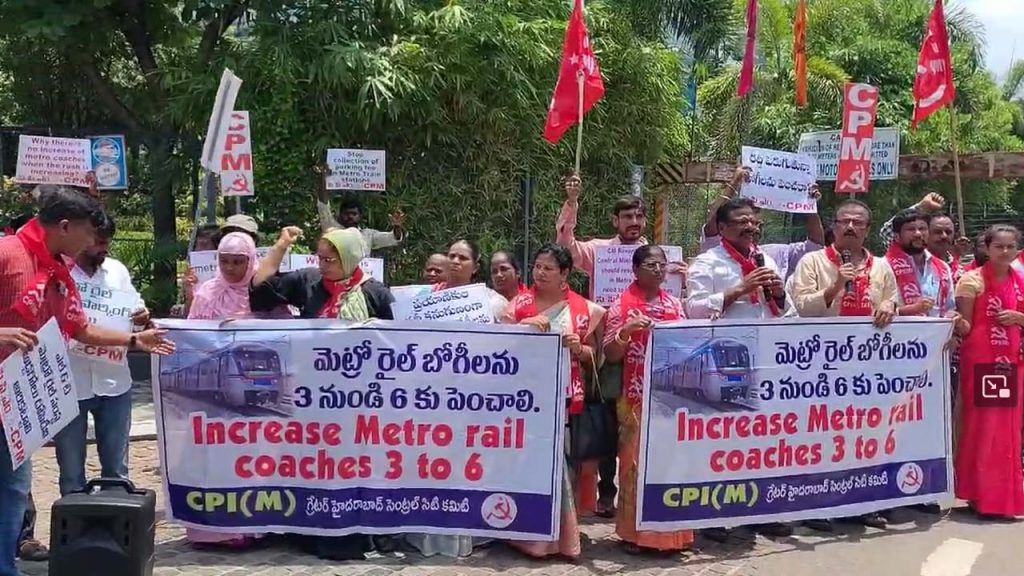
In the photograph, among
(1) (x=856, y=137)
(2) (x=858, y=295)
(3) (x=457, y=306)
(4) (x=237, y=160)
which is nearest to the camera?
(3) (x=457, y=306)

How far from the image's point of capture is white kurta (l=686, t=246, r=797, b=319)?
16.4ft

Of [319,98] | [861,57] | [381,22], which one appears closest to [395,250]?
[319,98]

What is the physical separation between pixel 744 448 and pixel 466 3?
683 cm

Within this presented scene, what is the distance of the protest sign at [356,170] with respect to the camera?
8.52 m

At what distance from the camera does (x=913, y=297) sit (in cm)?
555

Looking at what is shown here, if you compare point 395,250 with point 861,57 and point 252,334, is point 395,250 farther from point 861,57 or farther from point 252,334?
point 861,57

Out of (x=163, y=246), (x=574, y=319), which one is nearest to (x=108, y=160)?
(x=163, y=246)

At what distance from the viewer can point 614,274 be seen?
653 centimetres

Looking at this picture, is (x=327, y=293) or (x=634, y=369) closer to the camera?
(x=327, y=293)

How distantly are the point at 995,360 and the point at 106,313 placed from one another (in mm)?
4824

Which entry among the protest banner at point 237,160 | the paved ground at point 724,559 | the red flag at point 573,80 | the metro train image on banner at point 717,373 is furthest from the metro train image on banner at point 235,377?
the red flag at point 573,80

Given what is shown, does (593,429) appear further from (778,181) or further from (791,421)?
(778,181)

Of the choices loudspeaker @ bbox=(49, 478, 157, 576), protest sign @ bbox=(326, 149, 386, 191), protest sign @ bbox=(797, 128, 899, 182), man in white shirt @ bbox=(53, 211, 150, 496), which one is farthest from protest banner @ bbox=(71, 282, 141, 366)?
protest sign @ bbox=(797, 128, 899, 182)

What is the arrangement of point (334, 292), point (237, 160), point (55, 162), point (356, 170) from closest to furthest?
point (334, 292)
point (237, 160)
point (55, 162)
point (356, 170)
